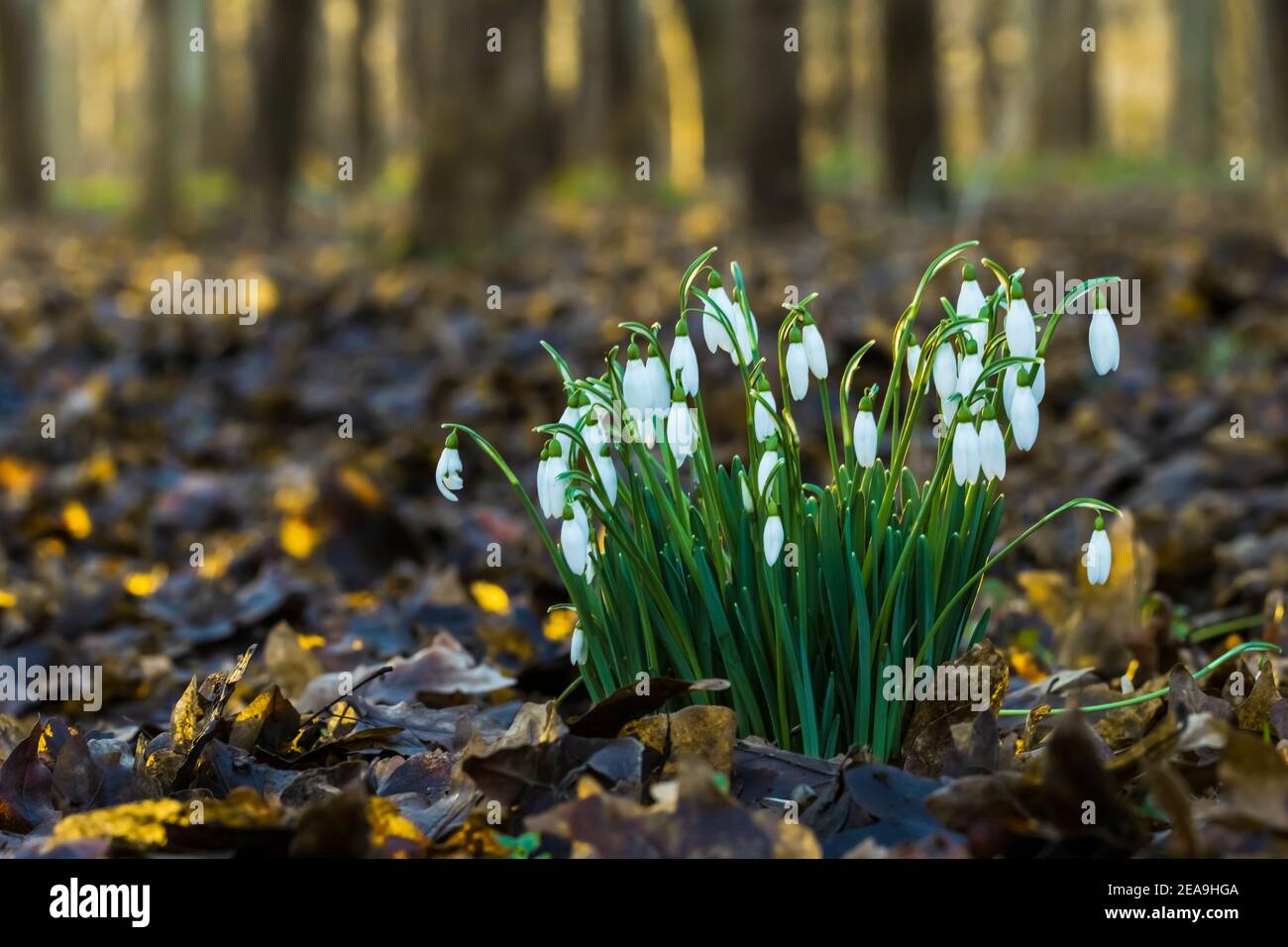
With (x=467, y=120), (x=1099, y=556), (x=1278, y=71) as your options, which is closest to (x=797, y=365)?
(x=1099, y=556)

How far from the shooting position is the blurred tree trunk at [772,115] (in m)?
10.8

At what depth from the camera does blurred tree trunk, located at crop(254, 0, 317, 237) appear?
45.7 ft

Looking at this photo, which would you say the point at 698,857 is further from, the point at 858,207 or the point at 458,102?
the point at 858,207

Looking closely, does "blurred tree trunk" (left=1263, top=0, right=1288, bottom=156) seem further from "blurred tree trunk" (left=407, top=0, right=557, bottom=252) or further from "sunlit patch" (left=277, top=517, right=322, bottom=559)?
"sunlit patch" (left=277, top=517, right=322, bottom=559)

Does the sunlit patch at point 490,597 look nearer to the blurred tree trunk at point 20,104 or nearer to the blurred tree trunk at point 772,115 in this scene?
the blurred tree trunk at point 772,115

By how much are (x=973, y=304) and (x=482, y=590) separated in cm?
187

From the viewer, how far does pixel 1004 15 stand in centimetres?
3247

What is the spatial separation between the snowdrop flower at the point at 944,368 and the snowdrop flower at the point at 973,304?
0.13 feet

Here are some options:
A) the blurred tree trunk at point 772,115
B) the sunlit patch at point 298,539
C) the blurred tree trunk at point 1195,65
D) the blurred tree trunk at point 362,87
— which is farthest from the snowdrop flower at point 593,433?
the blurred tree trunk at point 1195,65

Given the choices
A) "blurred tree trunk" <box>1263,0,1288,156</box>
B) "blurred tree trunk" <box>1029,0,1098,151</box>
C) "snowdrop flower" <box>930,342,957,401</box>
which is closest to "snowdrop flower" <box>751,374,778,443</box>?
"snowdrop flower" <box>930,342,957,401</box>

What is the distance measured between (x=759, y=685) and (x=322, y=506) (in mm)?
2377

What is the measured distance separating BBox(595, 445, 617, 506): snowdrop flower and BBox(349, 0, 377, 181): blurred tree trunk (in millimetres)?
20101

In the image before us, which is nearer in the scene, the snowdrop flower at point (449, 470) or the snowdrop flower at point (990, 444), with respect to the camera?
the snowdrop flower at point (990, 444)

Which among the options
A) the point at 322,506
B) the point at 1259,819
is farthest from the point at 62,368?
the point at 1259,819
